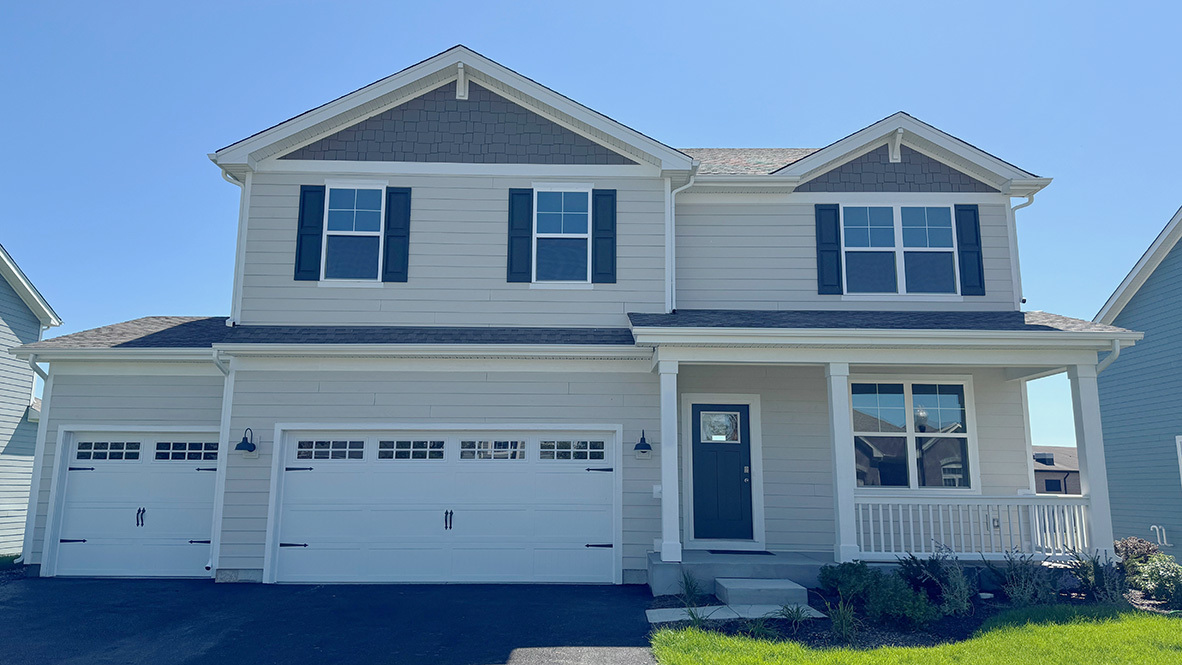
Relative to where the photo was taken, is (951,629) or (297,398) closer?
(951,629)

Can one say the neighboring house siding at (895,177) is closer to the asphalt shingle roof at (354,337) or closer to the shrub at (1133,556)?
the asphalt shingle roof at (354,337)

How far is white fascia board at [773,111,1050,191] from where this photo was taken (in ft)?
37.3

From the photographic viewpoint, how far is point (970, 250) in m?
11.4

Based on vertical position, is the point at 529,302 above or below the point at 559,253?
below

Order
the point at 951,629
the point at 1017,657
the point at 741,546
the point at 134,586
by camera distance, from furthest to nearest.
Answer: the point at 741,546, the point at 134,586, the point at 951,629, the point at 1017,657

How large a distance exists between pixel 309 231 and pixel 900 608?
8701 millimetres

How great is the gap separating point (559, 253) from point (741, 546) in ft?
15.5

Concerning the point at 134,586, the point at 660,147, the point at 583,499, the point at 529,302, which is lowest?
the point at 134,586

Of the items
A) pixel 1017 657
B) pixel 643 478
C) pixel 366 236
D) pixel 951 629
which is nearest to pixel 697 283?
pixel 643 478

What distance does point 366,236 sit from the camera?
10.9m

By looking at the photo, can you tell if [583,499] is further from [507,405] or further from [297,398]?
[297,398]

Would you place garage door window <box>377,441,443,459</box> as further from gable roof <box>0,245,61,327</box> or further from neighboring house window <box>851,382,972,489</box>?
gable roof <box>0,245,61,327</box>

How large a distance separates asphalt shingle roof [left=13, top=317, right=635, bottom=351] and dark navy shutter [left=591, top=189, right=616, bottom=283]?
2.68ft

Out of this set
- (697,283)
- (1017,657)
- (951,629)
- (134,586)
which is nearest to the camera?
(1017,657)
